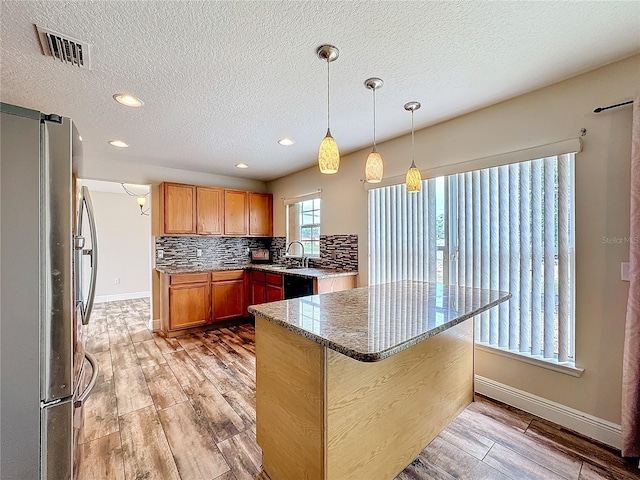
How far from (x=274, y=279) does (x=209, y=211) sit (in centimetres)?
150

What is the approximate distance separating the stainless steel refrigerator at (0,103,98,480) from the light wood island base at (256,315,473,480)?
0.81 meters

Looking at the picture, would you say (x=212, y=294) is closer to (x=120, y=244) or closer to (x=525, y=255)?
(x=120, y=244)

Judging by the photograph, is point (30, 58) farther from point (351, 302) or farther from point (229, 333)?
point (229, 333)

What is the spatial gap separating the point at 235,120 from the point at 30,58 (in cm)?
129

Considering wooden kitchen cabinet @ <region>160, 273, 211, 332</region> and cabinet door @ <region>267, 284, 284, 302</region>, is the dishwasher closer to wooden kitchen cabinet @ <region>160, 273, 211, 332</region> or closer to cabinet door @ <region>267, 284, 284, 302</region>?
cabinet door @ <region>267, 284, 284, 302</region>

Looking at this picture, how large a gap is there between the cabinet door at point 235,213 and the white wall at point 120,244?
2457mm

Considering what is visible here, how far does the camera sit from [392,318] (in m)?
1.35

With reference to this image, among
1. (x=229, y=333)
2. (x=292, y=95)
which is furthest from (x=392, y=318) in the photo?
(x=229, y=333)

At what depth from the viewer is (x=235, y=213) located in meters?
4.57

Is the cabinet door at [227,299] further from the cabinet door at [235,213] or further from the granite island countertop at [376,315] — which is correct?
the granite island countertop at [376,315]

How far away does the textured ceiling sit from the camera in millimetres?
1323

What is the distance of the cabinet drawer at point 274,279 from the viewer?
12.5 feet

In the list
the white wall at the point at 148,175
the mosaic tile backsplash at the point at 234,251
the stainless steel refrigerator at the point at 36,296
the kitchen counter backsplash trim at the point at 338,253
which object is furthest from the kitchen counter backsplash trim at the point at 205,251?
the stainless steel refrigerator at the point at 36,296

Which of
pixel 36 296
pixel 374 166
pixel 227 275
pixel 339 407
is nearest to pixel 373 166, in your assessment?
pixel 374 166
